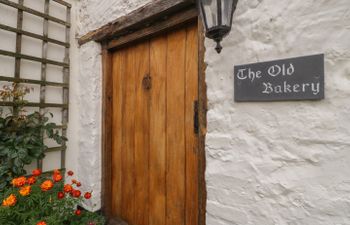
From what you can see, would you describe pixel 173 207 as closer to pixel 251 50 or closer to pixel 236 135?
pixel 236 135

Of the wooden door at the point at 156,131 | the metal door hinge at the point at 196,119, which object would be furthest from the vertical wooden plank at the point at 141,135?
the metal door hinge at the point at 196,119

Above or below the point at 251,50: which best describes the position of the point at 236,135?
below

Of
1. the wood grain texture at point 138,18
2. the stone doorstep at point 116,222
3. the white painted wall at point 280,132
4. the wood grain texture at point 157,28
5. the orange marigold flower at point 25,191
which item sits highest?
the wood grain texture at point 138,18

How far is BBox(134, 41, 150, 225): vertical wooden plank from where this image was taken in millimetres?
1609

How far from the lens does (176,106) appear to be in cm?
143

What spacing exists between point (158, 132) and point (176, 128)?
0.17m

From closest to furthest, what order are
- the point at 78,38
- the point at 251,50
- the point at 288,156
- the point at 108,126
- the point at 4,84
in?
the point at 288,156 → the point at 251,50 → the point at 4,84 → the point at 108,126 → the point at 78,38

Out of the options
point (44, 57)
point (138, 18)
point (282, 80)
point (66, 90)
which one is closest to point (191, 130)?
point (282, 80)

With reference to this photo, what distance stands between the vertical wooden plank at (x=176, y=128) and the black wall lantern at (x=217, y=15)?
1.49 ft

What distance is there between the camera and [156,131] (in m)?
1.54

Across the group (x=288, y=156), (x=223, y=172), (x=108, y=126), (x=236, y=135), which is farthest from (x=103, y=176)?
(x=288, y=156)

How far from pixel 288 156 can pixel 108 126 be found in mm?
1436

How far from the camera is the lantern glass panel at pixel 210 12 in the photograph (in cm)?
91

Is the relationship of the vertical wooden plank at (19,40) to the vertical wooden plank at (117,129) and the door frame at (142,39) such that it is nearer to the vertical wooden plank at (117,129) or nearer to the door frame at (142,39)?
the door frame at (142,39)
